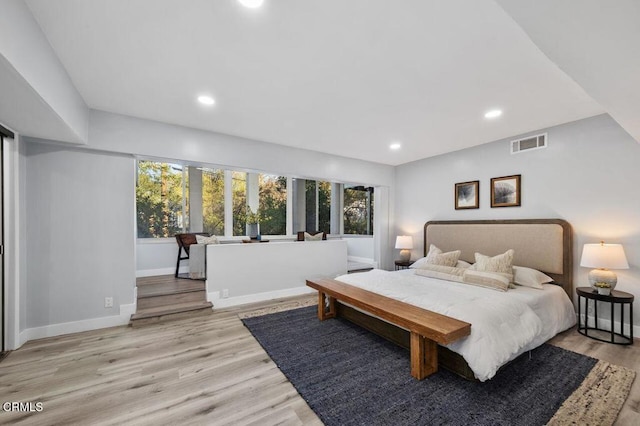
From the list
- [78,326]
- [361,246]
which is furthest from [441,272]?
[78,326]

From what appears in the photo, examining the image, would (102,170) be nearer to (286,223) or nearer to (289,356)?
(289,356)

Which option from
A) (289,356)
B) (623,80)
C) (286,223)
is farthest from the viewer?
(286,223)

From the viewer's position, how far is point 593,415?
169cm

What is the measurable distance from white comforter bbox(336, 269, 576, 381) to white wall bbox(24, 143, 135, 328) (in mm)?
2909

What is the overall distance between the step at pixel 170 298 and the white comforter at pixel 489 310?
2266 mm

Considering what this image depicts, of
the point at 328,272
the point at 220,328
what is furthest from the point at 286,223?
the point at 220,328

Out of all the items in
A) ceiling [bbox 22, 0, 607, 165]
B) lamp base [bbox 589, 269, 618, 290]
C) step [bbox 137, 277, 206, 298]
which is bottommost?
step [bbox 137, 277, 206, 298]

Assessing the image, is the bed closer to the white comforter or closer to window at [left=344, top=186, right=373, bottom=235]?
the white comforter

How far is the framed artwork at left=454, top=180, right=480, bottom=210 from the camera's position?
426 cm

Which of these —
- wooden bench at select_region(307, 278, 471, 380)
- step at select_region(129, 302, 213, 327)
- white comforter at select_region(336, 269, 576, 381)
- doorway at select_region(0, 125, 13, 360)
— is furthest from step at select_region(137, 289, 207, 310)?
wooden bench at select_region(307, 278, 471, 380)

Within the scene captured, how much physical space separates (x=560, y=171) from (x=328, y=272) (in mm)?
3830

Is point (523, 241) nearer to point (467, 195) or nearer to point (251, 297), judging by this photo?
point (467, 195)

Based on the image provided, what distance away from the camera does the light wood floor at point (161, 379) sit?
172 cm

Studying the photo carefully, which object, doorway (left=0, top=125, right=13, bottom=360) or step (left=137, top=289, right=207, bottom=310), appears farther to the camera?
step (left=137, top=289, right=207, bottom=310)
